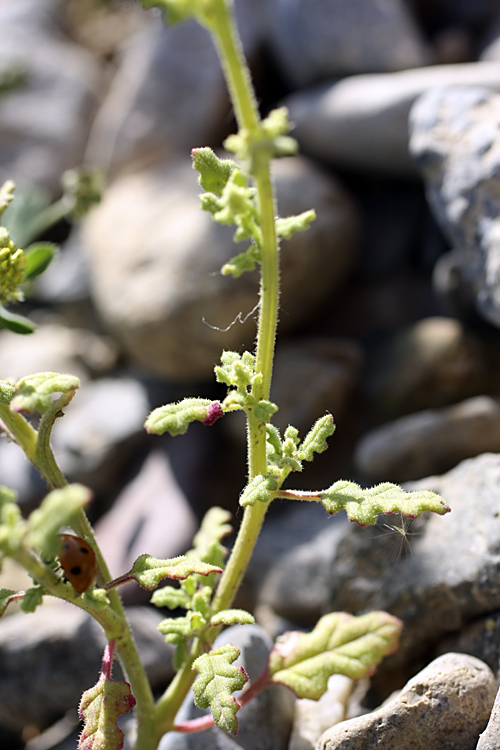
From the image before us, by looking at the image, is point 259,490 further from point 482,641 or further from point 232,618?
point 482,641

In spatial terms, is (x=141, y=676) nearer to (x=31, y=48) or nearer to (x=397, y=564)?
(x=397, y=564)

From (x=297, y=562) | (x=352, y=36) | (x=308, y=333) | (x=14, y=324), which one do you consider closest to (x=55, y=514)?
(x=14, y=324)

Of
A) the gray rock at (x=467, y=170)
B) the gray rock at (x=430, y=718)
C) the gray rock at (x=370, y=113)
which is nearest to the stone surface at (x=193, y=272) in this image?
the gray rock at (x=370, y=113)

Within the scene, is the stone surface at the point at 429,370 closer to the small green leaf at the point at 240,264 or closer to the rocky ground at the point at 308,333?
the rocky ground at the point at 308,333

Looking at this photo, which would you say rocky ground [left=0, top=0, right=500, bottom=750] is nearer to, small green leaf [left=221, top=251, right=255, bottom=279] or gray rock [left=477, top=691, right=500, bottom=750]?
gray rock [left=477, top=691, right=500, bottom=750]

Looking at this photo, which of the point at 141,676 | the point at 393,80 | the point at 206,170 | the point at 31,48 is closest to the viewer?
the point at 206,170

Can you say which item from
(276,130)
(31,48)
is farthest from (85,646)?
(31,48)
